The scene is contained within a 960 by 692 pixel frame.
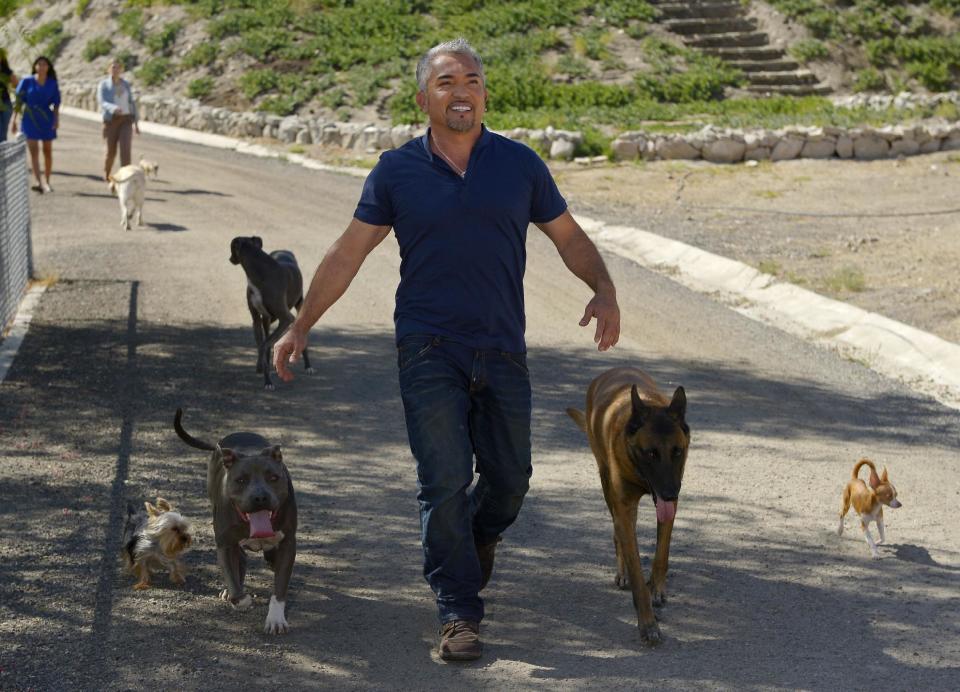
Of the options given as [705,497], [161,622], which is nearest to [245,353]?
[705,497]

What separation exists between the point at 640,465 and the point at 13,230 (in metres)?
8.65

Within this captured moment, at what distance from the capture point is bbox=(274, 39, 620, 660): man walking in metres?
5.34

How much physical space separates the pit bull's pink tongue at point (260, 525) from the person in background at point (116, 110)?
49.4 ft

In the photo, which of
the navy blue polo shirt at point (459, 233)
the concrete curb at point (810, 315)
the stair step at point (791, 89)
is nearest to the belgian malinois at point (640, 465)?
the navy blue polo shirt at point (459, 233)

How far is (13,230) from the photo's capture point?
490 inches

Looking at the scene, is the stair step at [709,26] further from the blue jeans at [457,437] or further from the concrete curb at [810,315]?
the blue jeans at [457,437]

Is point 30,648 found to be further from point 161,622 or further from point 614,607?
point 614,607

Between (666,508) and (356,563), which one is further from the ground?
(666,508)

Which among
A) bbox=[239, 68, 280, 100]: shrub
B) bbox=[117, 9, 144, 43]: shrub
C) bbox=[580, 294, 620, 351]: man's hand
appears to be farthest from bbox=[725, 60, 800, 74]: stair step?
bbox=[580, 294, 620, 351]: man's hand

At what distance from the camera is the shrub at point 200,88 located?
31.1m

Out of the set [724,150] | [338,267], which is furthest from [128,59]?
[338,267]

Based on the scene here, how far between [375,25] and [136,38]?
7.12 m

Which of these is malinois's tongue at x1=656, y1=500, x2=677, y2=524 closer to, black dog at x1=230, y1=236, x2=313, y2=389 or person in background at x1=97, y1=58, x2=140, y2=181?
black dog at x1=230, y1=236, x2=313, y2=389

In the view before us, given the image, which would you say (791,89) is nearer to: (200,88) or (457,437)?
(200,88)
